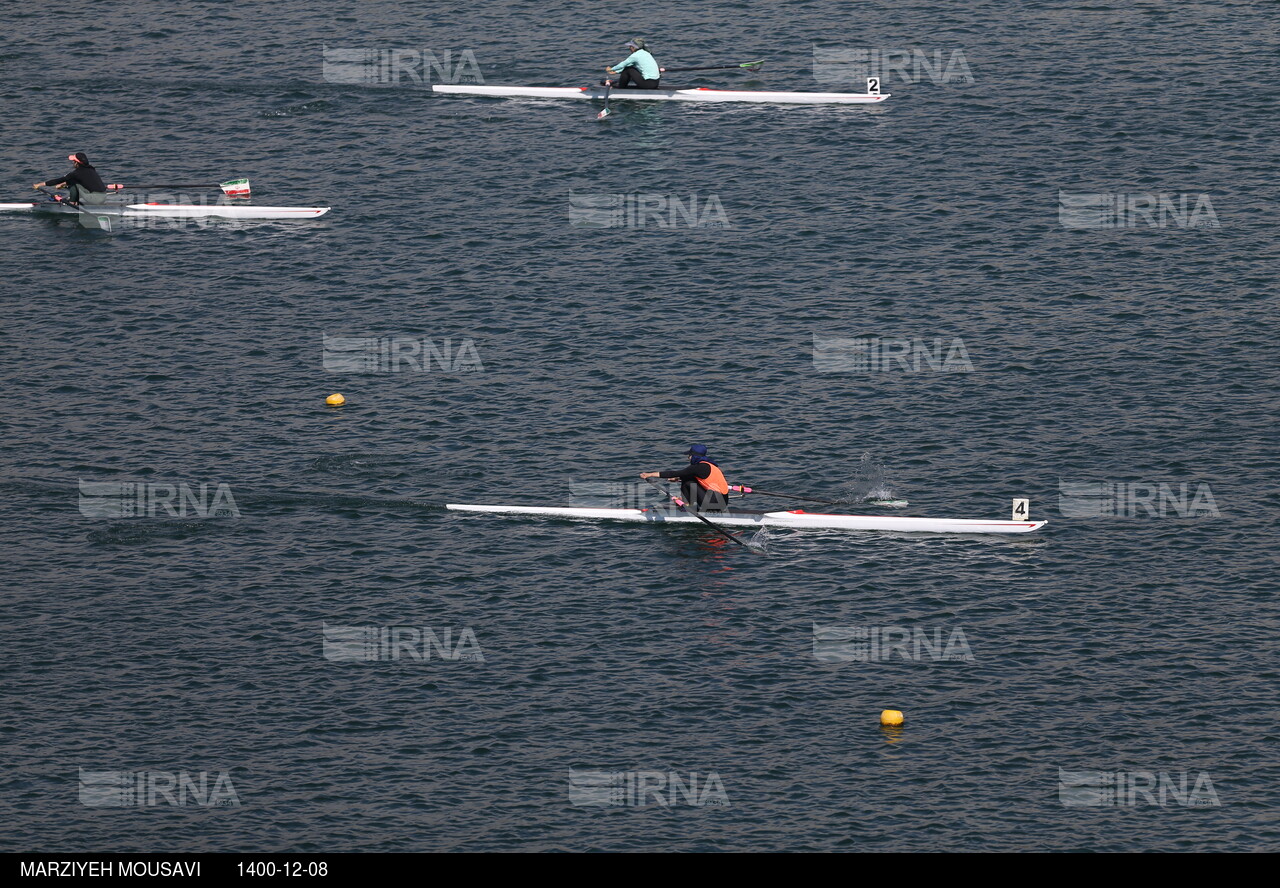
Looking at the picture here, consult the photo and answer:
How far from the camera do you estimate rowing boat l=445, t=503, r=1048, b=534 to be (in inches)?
1966

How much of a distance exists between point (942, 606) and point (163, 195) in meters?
35.0

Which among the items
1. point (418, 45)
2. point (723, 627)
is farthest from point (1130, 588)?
point (418, 45)

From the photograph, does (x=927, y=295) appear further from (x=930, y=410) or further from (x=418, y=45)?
(x=418, y=45)

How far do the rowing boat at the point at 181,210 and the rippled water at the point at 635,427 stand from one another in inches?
25.7

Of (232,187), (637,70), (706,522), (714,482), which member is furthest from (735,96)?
(706,522)

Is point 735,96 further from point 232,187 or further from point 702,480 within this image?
point 702,480

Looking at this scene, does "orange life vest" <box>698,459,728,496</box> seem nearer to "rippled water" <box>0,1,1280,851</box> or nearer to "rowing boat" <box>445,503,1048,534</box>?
"rowing boat" <box>445,503,1048,534</box>

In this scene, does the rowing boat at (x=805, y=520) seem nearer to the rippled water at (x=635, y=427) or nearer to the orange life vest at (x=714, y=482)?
the rippled water at (x=635, y=427)

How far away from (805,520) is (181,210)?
29123 mm

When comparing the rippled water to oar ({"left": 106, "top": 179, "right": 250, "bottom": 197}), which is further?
oar ({"left": 106, "top": 179, "right": 250, "bottom": 197})

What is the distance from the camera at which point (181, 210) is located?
69.8 metres

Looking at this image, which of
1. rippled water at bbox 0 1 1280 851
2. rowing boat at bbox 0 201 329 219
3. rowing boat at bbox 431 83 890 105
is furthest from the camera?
rowing boat at bbox 431 83 890 105

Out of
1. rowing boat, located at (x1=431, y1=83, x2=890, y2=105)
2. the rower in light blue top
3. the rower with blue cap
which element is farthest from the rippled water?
the rower in light blue top

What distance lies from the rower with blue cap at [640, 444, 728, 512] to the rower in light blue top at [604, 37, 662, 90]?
28.7m
